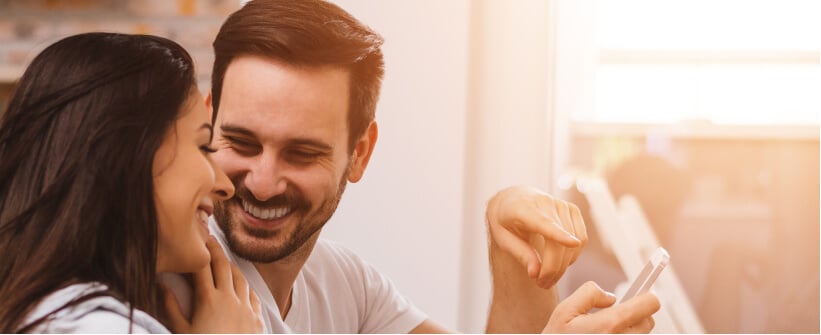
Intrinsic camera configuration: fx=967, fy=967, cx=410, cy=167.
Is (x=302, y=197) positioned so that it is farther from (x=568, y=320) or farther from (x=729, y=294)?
(x=729, y=294)

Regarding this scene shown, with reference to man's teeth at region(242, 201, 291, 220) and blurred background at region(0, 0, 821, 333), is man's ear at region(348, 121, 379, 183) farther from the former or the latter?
man's teeth at region(242, 201, 291, 220)

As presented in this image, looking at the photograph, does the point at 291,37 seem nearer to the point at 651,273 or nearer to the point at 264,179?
the point at 264,179

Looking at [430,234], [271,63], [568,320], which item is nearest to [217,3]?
[271,63]

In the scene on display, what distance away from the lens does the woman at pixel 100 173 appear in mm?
781

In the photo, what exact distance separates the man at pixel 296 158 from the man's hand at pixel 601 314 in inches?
2.5

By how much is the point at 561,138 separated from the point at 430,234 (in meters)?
0.23

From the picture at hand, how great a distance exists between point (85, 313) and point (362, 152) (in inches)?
23.1

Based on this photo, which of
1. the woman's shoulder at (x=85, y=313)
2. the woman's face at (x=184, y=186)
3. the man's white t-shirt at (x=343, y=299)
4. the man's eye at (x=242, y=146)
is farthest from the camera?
the man's white t-shirt at (x=343, y=299)

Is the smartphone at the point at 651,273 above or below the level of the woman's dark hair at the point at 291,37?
below

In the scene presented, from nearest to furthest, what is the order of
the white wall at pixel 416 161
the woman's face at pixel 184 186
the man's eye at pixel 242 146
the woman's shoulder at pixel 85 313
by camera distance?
the woman's shoulder at pixel 85 313 → the woman's face at pixel 184 186 → the man's eye at pixel 242 146 → the white wall at pixel 416 161

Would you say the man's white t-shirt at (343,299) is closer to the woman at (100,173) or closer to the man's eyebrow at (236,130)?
the man's eyebrow at (236,130)

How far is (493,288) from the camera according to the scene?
51.8 inches

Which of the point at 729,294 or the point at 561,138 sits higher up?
the point at 561,138

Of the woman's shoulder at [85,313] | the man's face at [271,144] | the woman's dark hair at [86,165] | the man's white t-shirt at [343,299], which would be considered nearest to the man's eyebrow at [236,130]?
the man's face at [271,144]
